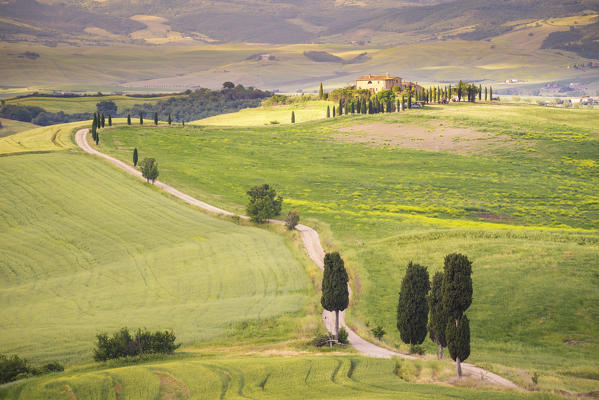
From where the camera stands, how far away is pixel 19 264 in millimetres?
58000

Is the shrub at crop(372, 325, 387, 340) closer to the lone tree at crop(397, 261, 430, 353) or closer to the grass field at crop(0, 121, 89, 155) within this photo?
the lone tree at crop(397, 261, 430, 353)

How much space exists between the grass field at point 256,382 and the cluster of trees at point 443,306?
2007 millimetres

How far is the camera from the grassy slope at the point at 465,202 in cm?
4547

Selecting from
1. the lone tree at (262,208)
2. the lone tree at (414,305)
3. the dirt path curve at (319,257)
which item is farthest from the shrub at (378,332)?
the lone tree at (262,208)

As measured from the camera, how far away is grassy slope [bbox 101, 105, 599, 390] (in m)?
45.5

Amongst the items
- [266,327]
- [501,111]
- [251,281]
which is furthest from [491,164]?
[266,327]

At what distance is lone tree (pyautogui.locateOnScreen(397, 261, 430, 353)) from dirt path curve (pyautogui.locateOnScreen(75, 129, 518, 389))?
5.15 ft

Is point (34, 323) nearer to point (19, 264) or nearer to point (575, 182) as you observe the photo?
point (19, 264)

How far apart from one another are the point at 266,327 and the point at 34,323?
642 inches

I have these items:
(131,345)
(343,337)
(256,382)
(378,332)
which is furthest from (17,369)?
(378,332)

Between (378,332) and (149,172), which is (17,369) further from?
(149,172)

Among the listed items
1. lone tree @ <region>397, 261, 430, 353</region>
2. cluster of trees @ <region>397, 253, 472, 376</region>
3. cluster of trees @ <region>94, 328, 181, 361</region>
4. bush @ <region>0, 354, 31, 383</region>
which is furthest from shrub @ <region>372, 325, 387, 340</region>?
bush @ <region>0, 354, 31, 383</region>

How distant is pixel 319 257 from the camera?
66062 millimetres

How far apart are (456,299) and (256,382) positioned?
12387 millimetres
